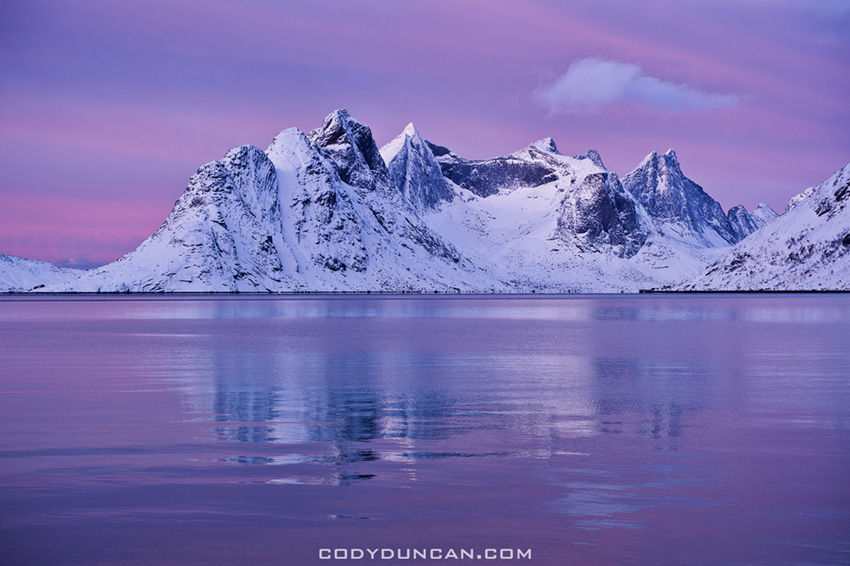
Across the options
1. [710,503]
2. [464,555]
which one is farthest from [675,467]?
[464,555]

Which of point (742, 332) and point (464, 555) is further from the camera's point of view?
point (742, 332)

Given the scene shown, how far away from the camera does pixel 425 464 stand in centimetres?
2269

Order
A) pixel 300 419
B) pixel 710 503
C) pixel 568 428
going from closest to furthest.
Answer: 1. pixel 710 503
2. pixel 568 428
3. pixel 300 419

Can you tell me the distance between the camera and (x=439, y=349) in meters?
70.0

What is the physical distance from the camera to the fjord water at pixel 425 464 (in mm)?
15898

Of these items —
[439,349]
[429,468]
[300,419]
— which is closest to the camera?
[429,468]

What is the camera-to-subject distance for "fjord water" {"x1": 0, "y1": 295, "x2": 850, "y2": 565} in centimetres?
1590

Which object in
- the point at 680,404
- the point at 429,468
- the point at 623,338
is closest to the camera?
the point at 429,468

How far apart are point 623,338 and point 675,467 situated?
63.8 metres

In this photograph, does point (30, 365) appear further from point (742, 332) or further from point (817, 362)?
point (742, 332)

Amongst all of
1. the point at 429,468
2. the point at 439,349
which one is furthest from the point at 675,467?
the point at 439,349

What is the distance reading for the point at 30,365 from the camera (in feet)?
179

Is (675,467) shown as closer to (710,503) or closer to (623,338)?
(710,503)

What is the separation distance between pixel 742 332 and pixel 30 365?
67084mm
